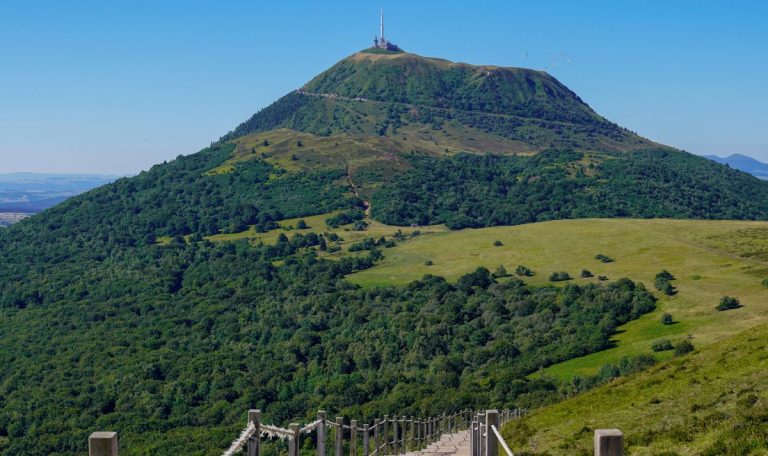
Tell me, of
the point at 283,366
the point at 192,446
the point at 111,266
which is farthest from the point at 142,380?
the point at 111,266

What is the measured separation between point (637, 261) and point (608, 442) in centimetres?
11715

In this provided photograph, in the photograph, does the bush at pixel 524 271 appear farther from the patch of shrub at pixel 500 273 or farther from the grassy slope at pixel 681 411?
the grassy slope at pixel 681 411

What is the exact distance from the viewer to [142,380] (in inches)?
4215

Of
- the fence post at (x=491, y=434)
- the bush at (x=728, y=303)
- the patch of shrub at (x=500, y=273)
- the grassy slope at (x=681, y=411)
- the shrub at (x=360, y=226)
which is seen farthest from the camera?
the shrub at (x=360, y=226)

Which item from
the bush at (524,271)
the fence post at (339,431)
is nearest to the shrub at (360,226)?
the bush at (524,271)

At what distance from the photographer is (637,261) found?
120 metres

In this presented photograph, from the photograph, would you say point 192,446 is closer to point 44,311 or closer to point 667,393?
point 667,393

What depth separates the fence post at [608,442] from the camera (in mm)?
7984

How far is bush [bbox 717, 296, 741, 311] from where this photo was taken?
80688 millimetres

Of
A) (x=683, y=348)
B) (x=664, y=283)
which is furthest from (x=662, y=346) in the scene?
(x=664, y=283)

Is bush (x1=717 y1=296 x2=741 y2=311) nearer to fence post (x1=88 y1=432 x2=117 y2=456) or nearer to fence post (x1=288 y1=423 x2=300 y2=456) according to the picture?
fence post (x1=288 y1=423 x2=300 y2=456)

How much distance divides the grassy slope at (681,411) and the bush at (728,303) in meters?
46.9

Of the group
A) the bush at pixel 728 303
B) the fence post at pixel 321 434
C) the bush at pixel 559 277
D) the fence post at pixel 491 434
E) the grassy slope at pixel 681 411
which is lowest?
the bush at pixel 559 277

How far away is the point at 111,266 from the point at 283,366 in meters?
81.4
